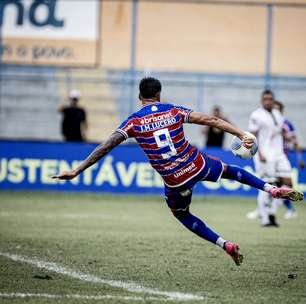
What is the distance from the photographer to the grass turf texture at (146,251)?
8898 mm

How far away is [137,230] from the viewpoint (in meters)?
14.8

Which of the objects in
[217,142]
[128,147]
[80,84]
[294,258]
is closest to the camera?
[294,258]

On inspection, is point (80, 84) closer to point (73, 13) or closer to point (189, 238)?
point (73, 13)

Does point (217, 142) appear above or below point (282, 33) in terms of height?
below

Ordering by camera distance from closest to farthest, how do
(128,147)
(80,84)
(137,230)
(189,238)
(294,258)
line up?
(294,258), (189,238), (137,230), (128,147), (80,84)

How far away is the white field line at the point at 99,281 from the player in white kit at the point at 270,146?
670 cm

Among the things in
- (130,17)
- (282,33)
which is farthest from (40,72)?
(282,33)

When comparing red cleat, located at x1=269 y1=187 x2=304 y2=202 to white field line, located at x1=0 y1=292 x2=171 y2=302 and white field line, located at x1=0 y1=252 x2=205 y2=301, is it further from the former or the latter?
white field line, located at x1=0 y1=292 x2=171 y2=302

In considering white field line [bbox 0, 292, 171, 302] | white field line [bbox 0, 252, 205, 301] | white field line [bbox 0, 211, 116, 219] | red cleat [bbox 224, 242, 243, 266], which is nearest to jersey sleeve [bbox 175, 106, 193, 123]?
red cleat [bbox 224, 242, 243, 266]

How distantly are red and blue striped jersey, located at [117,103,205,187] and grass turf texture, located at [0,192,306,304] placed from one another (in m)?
1.11

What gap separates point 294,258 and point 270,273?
1458 mm

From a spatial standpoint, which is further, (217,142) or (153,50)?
(153,50)

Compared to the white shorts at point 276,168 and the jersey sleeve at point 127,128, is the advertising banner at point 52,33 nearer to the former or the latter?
the white shorts at point 276,168

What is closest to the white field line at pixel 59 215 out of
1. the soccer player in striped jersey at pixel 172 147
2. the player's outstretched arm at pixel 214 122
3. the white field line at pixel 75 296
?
the soccer player in striped jersey at pixel 172 147
